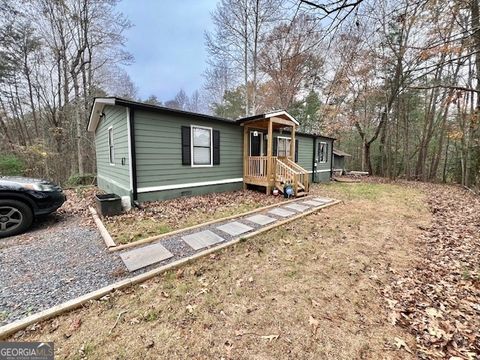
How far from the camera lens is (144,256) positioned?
334cm

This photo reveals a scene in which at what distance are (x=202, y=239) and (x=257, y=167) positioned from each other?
5.21 meters

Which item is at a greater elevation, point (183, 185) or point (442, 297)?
point (183, 185)

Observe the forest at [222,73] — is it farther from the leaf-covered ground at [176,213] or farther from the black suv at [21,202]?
the black suv at [21,202]

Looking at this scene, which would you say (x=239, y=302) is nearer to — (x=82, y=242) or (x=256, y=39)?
(x=82, y=242)

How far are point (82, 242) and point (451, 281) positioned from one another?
18.9ft

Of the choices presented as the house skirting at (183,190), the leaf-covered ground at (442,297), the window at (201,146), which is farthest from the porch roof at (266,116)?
the leaf-covered ground at (442,297)

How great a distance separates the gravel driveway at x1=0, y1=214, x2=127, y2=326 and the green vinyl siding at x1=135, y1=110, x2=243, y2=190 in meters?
2.43

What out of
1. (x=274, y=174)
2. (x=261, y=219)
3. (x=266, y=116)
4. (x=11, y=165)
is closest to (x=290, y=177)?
(x=274, y=174)

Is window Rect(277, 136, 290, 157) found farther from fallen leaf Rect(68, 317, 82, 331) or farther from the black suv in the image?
fallen leaf Rect(68, 317, 82, 331)

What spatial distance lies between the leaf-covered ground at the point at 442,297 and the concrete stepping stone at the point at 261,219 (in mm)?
2591

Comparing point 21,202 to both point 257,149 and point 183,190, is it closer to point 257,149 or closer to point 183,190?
point 183,190

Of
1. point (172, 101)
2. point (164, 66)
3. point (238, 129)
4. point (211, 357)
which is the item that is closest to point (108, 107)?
point (238, 129)

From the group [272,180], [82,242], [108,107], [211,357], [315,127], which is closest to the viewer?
[211,357]

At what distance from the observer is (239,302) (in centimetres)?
239
